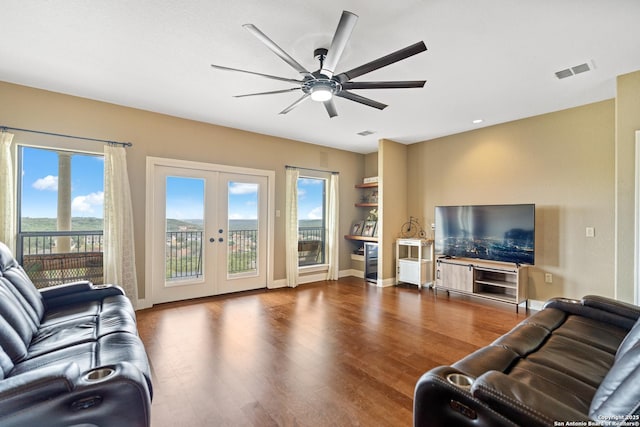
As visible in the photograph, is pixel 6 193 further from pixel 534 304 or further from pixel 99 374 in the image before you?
pixel 534 304

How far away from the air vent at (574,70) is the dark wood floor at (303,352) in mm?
2803

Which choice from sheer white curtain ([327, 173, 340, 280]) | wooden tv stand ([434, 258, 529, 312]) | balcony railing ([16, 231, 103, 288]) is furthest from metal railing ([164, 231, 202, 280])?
wooden tv stand ([434, 258, 529, 312])

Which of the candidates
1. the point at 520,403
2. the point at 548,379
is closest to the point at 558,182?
the point at 548,379

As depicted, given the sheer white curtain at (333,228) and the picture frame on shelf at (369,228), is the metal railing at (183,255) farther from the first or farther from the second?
the picture frame on shelf at (369,228)

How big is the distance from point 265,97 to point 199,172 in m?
1.72

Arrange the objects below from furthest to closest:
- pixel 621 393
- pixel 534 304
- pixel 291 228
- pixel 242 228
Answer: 1. pixel 291 228
2. pixel 242 228
3. pixel 534 304
4. pixel 621 393

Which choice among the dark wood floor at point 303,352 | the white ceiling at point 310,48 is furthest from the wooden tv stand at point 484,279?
the white ceiling at point 310,48

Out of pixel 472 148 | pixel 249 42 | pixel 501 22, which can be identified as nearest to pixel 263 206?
pixel 249 42

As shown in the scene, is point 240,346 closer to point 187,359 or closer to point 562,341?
point 187,359

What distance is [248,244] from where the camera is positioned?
505 centimetres

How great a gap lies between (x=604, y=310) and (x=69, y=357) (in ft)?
11.5

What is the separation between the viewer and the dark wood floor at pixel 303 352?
6.38ft

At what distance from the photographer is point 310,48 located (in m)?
2.54

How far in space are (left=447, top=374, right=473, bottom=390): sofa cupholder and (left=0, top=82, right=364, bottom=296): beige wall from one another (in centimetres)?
414
